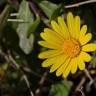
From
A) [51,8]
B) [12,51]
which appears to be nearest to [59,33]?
[51,8]

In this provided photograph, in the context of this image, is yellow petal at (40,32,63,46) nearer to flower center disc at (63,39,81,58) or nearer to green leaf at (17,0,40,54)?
flower center disc at (63,39,81,58)

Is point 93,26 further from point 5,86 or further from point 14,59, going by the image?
point 5,86

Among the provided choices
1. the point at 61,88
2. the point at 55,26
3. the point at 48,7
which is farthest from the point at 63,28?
the point at 61,88

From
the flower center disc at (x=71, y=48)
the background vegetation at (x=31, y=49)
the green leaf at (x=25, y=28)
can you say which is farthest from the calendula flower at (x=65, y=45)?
the green leaf at (x=25, y=28)

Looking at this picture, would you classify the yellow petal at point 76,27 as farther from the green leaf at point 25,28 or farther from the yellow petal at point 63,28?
the green leaf at point 25,28

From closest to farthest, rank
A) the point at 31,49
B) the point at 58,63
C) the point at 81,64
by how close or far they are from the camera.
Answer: the point at 81,64, the point at 58,63, the point at 31,49

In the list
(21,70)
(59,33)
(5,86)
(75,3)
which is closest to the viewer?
(59,33)

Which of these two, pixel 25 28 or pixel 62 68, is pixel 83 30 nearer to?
pixel 62 68

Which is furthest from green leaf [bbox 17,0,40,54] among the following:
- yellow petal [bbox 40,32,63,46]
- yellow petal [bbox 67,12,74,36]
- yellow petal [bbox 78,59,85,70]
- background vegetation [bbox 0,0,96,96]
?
yellow petal [bbox 78,59,85,70]
